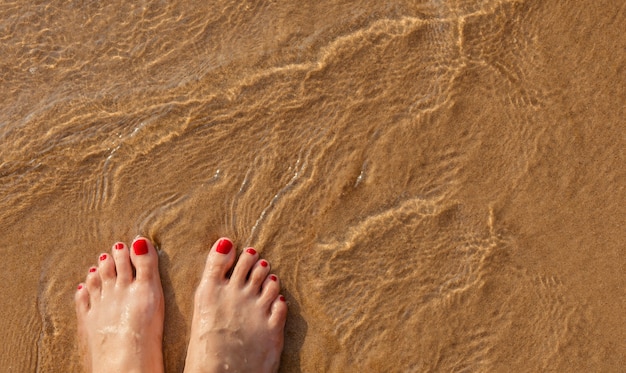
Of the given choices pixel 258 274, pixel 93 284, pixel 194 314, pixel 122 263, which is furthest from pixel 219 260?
pixel 93 284

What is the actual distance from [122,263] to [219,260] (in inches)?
18.9

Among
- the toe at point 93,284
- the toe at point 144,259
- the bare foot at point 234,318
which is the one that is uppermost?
the toe at point 144,259

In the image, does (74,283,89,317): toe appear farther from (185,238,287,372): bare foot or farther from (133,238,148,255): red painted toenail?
(185,238,287,372): bare foot

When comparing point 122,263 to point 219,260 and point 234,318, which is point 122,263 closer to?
point 219,260

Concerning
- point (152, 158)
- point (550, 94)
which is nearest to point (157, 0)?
point (152, 158)

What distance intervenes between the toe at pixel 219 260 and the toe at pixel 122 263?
37 cm

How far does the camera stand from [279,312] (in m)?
2.49

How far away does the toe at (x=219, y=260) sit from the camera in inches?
96.3

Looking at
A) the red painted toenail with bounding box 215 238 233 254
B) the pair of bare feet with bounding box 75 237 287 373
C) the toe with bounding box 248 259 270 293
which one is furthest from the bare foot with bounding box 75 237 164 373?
the toe with bounding box 248 259 270 293

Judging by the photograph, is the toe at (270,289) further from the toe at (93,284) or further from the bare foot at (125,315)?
the toe at (93,284)

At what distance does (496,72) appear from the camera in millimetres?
2344

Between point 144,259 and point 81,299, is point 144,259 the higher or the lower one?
the higher one

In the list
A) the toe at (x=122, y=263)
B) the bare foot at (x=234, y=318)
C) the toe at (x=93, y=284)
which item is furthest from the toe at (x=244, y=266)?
the toe at (x=93, y=284)

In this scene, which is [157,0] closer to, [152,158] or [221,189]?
[152,158]
